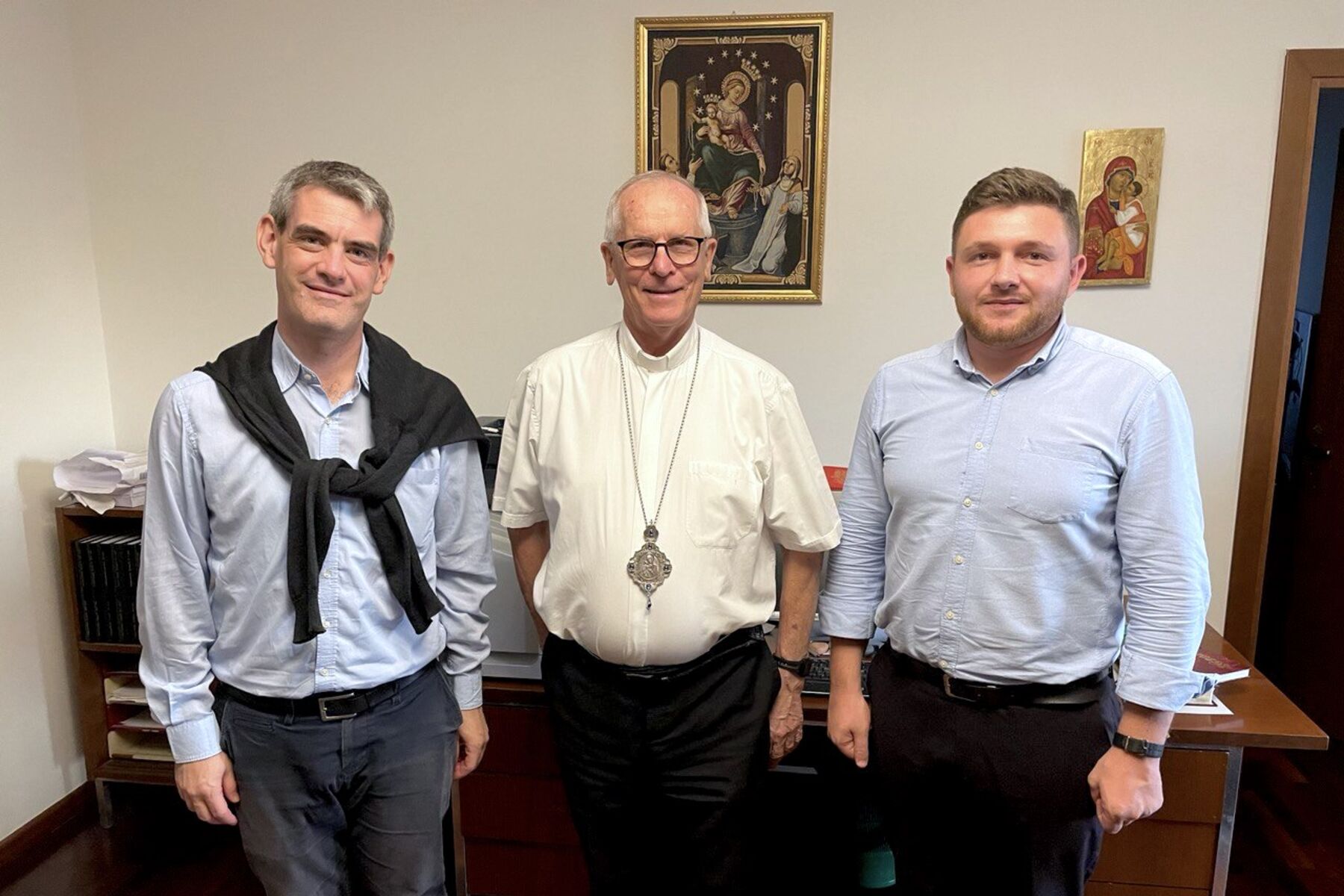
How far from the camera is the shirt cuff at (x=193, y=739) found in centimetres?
126

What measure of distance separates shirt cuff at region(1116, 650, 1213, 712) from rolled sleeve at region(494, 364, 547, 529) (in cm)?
96

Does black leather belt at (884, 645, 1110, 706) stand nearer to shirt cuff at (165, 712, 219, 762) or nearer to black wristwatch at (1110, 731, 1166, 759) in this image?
black wristwatch at (1110, 731, 1166, 759)

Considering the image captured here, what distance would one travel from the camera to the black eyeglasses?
4.38 ft

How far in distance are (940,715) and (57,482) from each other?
221 centimetres

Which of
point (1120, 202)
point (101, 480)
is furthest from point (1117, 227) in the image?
point (101, 480)

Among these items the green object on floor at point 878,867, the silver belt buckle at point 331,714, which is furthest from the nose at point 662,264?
the green object on floor at point 878,867

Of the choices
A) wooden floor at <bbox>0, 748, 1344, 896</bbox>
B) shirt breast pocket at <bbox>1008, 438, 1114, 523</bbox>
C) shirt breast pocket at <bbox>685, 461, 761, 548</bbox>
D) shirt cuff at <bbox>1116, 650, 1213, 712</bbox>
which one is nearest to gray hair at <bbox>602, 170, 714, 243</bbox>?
shirt breast pocket at <bbox>685, 461, 761, 548</bbox>

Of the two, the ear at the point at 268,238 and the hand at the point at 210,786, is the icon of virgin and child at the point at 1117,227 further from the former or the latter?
the hand at the point at 210,786

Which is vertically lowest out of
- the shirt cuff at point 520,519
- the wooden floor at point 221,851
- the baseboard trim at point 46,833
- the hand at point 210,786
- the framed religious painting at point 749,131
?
the wooden floor at point 221,851

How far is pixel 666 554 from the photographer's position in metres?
1.37

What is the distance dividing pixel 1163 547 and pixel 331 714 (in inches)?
48.7

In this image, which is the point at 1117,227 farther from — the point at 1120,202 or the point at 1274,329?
the point at 1274,329

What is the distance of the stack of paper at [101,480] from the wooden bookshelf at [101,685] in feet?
0.10

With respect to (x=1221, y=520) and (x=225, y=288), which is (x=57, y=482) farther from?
(x=1221, y=520)
